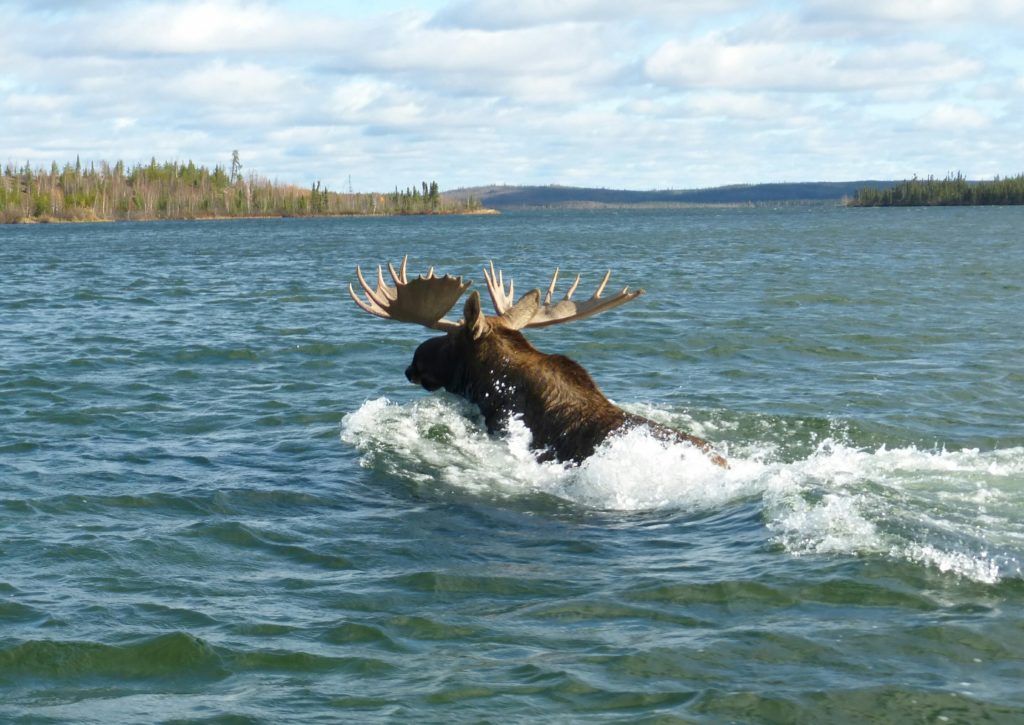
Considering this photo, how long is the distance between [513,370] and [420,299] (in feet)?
4.08

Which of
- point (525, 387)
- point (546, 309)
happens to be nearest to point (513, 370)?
point (525, 387)

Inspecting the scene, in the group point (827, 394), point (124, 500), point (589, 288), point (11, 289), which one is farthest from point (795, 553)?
point (11, 289)

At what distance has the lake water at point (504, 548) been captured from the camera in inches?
227

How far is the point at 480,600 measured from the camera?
718cm

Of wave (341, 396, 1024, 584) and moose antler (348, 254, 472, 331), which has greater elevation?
moose antler (348, 254, 472, 331)

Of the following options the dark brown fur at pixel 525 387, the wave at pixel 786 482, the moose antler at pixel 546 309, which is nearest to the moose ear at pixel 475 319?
→ the dark brown fur at pixel 525 387

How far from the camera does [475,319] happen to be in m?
10.6

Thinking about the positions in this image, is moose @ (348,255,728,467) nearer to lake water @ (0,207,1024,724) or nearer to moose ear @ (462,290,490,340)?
moose ear @ (462,290,490,340)

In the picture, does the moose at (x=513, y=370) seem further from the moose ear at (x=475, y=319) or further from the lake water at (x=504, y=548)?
the lake water at (x=504, y=548)

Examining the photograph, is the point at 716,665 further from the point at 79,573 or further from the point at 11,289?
the point at 11,289

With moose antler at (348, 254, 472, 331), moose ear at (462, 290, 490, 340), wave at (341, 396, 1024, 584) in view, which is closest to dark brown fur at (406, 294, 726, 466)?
moose ear at (462, 290, 490, 340)

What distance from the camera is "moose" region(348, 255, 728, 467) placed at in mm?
9969

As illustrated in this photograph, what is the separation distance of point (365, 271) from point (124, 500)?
36682 millimetres

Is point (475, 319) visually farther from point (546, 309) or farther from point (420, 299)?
point (546, 309)
